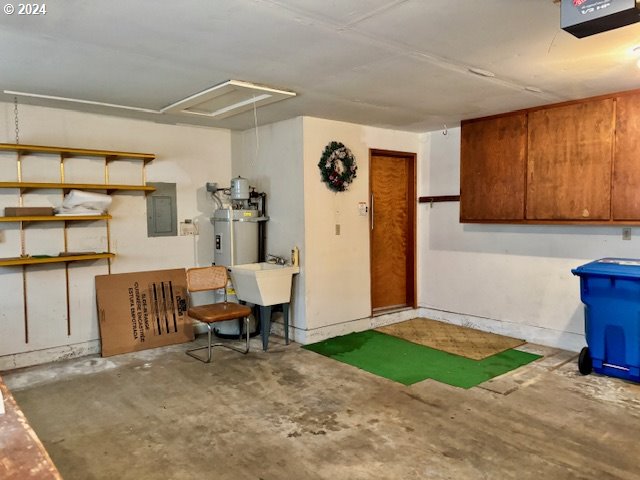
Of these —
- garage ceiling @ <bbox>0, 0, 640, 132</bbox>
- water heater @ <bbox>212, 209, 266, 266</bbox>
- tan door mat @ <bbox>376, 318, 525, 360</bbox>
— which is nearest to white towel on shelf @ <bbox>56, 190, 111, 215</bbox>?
garage ceiling @ <bbox>0, 0, 640, 132</bbox>

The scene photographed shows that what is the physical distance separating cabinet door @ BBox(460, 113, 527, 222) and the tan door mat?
1.29 m

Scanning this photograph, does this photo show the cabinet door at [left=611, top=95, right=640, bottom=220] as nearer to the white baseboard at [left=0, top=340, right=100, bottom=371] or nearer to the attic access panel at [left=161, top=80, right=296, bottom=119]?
the attic access panel at [left=161, top=80, right=296, bottom=119]

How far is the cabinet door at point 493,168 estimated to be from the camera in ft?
15.0

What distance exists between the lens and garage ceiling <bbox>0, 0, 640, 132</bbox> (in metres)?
2.26

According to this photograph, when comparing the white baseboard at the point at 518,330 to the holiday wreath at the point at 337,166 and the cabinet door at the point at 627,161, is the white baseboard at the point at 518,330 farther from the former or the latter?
the holiday wreath at the point at 337,166

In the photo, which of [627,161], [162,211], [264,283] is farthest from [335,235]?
[627,161]

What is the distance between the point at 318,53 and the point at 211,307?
104 inches

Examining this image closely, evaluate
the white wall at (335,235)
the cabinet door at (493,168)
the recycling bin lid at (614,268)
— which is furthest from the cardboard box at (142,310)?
the recycling bin lid at (614,268)

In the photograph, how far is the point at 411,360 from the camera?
14.0ft

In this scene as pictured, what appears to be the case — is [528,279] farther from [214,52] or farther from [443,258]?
[214,52]

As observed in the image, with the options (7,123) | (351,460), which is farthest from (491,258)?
(7,123)

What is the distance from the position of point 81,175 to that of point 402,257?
12.4 ft

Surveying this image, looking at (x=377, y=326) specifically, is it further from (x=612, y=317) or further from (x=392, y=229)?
(x=612, y=317)

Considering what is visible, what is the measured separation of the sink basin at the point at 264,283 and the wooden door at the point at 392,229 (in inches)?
50.0
